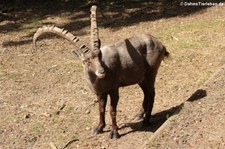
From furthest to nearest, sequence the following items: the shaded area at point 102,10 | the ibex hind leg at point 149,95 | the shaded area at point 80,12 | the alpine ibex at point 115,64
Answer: the shaded area at point 102,10
the shaded area at point 80,12
the ibex hind leg at point 149,95
the alpine ibex at point 115,64

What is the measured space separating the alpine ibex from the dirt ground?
669 millimetres

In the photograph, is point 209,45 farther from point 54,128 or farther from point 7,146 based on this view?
point 7,146

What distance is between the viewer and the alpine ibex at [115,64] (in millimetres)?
6855

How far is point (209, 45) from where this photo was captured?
472 inches

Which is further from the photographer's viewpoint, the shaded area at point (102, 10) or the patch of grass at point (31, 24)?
the shaded area at point (102, 10)

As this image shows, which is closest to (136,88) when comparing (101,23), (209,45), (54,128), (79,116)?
(79,116)

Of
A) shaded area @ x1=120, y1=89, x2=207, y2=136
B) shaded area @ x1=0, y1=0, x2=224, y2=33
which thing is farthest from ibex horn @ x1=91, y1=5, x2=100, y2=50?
shaded area @ x1=0, y1=0, x2=224, y2=33

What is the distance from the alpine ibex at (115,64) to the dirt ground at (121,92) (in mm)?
669

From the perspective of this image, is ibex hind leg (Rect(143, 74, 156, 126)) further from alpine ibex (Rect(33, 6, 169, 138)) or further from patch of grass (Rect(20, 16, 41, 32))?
patch of grass (Rect(20, 16, 41, 32))

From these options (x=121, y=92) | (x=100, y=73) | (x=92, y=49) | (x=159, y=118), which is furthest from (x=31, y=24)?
(x=100, y=73)

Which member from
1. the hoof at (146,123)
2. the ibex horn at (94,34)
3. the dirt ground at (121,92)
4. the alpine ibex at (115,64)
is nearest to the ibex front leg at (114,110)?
the alpine ibex at (115,64)

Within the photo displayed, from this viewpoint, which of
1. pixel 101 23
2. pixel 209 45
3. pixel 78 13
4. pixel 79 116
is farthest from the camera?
pixel 78 13

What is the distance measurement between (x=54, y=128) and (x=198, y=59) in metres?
4.39

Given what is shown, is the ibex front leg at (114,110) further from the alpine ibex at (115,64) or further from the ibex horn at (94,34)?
the ibex horn at (94,34)
